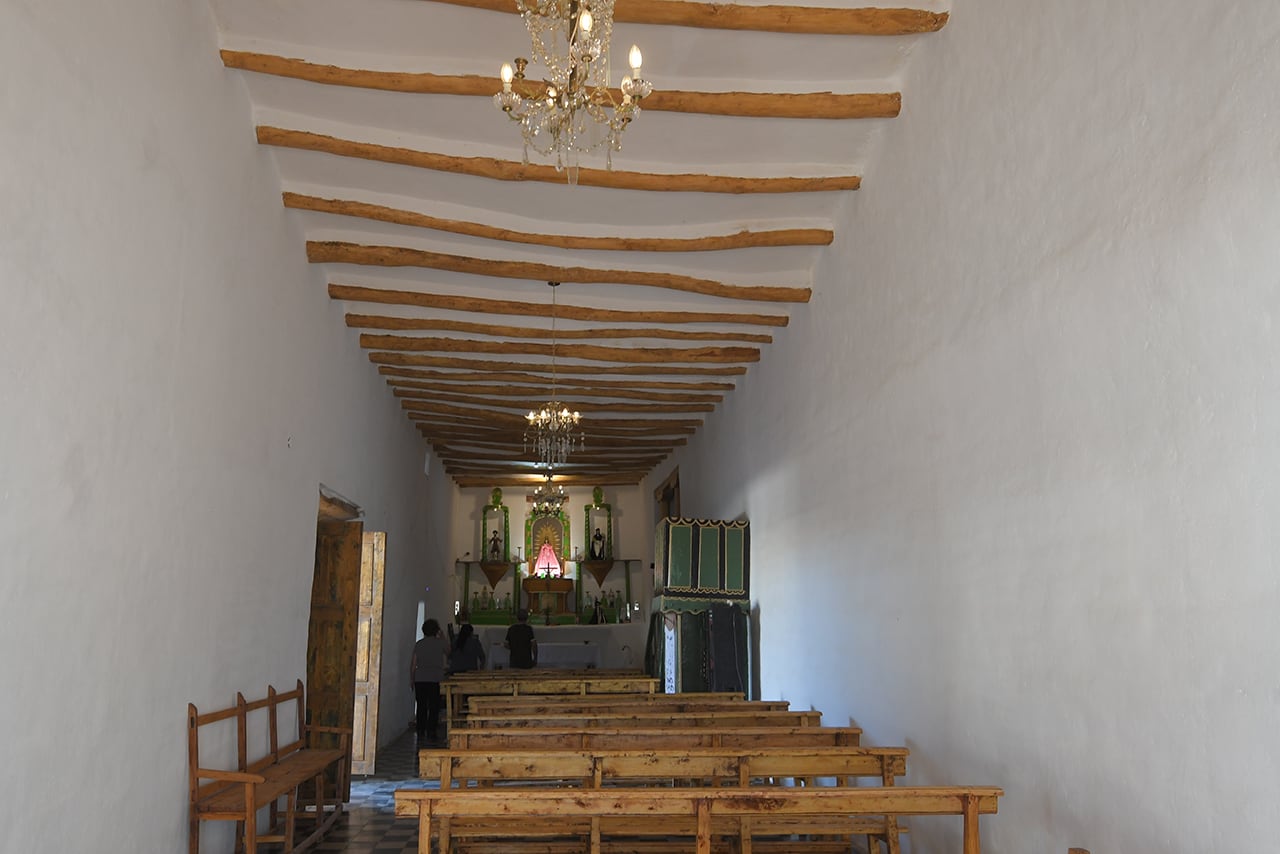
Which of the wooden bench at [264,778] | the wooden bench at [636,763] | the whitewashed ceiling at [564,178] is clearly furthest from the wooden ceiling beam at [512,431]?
the wooden bench at [636,763]

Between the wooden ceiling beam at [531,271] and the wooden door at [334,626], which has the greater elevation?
the wooden ceiling beam at [531,271]

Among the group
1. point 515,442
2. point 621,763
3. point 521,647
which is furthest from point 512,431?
point 621,763

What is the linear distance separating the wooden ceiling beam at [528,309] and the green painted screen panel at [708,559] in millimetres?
2444

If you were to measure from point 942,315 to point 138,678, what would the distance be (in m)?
4.44

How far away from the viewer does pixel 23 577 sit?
12.0ft

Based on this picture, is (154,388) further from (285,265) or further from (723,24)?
(723,24)

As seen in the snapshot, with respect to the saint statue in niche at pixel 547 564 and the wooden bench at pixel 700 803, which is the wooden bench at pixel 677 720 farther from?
the saint statue in niche at pixel 547 564

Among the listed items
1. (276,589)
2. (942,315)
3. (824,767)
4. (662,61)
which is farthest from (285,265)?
(824,767)

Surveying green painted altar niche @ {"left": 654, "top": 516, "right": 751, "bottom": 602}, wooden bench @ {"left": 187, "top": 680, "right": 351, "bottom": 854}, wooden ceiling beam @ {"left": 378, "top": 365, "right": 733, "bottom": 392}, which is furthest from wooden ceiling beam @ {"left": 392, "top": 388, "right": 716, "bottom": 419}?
wooden bench @ {"left": 187, "top": 680, "right": 351, "bottom": 854}

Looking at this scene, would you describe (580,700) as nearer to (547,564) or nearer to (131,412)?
(131,412)

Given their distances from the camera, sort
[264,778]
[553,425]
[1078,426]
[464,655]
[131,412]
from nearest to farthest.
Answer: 1. [1078,426]
2. [131,412]
3. [264,778]
4. [553,425]
5. [464,655]

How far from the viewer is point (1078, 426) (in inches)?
154

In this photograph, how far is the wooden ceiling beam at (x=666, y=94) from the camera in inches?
220

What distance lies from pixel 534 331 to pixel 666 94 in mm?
3823
